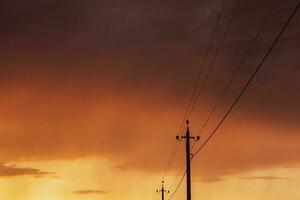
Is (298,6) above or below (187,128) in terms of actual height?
below

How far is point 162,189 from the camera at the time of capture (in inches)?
3516

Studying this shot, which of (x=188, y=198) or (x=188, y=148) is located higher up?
(x=188, y=148)

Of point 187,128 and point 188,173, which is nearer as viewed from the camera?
point 188,173

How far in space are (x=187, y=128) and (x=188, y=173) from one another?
4.42 m

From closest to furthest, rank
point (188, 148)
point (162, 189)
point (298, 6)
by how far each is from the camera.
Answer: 1. point (298, 6)
2. point (188, 148)
3. point (162, 189)

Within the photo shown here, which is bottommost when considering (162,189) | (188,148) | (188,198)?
(188,198)

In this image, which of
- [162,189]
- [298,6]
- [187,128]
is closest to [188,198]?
[187,128]

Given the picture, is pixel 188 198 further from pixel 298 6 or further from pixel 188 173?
pixel 298 6

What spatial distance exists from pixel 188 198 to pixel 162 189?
48727 millimetres

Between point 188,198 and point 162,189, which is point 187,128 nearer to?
point 188,198

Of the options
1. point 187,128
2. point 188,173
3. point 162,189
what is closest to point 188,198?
point 188,173

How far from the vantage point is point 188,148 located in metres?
44.1

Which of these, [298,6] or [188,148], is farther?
[188,148]

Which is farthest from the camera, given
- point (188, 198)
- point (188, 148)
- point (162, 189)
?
point (162, 189)
